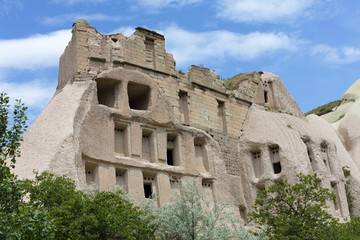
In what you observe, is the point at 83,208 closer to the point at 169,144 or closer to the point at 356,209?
the point at 169,144

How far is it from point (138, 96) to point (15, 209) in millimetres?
15103

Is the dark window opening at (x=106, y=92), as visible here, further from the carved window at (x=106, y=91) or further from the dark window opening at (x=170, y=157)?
the dark window opening at (x=170, y=157)

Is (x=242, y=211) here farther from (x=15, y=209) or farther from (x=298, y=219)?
(x=15, y=209)

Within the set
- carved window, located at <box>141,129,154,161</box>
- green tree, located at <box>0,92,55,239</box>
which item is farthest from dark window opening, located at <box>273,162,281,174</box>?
green tree, located at <box>0,92,55,239</box>

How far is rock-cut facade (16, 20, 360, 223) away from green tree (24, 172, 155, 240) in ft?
7.61

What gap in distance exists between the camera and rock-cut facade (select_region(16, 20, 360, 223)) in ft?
81.1

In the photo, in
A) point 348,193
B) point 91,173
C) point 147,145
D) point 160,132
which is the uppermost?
point 160,132

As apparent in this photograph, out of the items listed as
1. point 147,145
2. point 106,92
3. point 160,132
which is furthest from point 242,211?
point 106,92

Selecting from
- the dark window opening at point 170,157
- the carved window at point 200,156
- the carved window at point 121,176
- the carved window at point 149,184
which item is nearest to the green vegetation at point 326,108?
the carved window at point 200,156

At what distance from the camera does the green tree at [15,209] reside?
13.7 m

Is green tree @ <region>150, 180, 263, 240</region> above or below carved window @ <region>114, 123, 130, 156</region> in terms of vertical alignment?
below

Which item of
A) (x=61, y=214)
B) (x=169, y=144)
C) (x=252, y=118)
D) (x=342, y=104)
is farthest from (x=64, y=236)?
(x=342, y=104)

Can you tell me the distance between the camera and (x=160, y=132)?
2773 centimetres

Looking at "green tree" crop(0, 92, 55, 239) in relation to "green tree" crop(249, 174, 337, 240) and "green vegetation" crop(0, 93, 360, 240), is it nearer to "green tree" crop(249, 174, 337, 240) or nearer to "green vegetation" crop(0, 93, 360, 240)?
"green vegetation" crop(0, 93, 360, 240)
